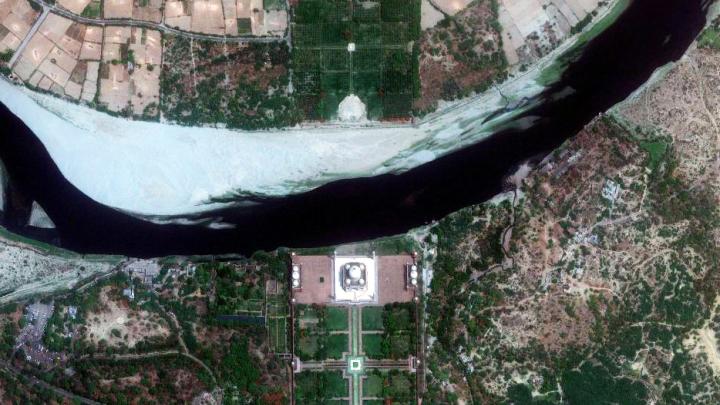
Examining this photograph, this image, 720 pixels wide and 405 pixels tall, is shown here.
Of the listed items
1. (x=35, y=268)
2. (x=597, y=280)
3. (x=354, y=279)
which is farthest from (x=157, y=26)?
(x=597, y=280)

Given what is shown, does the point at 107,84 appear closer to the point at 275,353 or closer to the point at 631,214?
the point at 275,353

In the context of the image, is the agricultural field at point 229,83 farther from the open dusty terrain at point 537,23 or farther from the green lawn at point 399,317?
the open dusty terrain at point 537,23

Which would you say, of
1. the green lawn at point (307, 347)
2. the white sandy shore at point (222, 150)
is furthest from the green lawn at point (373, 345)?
the white sandy shore at point (222, 150)

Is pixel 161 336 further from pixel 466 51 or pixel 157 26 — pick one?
pixel 466 51

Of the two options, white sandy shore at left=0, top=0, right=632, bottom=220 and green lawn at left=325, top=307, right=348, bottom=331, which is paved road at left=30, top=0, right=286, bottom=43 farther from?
green lawn at left=325, top=307, right=348, bottom=331

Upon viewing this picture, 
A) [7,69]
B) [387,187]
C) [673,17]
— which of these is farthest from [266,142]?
[673,17]

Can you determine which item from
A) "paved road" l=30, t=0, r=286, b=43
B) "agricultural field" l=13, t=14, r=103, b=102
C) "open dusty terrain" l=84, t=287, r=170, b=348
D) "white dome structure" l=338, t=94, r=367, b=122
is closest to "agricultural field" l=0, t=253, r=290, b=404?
"open dusty terrain" l=84, t=287, r=170, b=348
